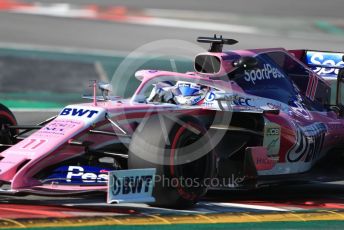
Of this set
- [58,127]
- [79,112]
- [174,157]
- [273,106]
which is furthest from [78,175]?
[273,106]

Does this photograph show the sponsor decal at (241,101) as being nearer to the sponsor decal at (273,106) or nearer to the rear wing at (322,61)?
the sponsor decal at (273,106)

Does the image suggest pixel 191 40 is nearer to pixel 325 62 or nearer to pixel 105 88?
pixel 325 62

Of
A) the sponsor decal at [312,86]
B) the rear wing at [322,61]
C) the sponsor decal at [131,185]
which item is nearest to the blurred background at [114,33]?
the rear wing at [322,61]

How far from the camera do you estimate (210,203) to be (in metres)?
10.1

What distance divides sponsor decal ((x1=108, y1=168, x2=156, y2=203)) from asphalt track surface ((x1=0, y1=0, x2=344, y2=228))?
0.18 m

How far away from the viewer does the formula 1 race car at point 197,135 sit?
9.23m

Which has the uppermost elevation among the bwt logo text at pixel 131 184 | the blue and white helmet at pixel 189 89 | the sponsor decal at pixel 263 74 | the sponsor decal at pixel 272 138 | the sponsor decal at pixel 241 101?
the sponsor decal at pixel 263 74

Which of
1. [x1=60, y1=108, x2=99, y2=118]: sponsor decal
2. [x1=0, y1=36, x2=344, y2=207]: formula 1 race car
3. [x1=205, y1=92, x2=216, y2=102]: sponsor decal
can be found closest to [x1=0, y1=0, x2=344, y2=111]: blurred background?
[x1=0, y1=36, x2=344, y2=207]: formula 1 race car

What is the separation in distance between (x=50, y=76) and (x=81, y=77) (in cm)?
69

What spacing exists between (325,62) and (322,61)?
0.15ft

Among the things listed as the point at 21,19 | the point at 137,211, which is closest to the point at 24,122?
the point at 137,211

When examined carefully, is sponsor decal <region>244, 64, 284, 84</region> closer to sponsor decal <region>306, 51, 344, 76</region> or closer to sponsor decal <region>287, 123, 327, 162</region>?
sponsor decal <region>287, 123, 327, 162</region>

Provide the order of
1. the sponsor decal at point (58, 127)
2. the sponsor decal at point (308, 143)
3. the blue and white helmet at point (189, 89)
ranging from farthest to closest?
the sponsor decal at point (308, 143) < the blue and white helmet at point (189, 89) < the sponsor decal at point (58, 127)

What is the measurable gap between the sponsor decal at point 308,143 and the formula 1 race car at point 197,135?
15mm
